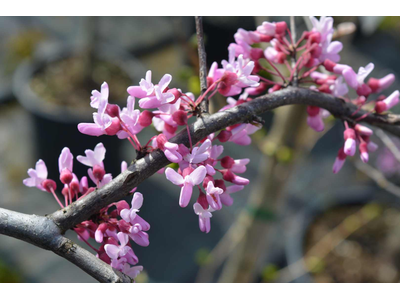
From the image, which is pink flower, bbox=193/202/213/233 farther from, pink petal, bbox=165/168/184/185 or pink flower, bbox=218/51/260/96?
pink flower, bbox=218/51/260/96

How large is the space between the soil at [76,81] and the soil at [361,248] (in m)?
1.36

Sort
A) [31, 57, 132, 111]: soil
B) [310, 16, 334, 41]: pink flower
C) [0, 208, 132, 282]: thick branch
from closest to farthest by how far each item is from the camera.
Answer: [0, 208, 132, 282]: thick branch, [310, 16, 334, 41]: pink flower, [31, 57, 132, 111]: soil

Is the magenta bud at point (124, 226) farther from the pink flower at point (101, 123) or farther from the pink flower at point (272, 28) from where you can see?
the pink flower at point (272, 28)

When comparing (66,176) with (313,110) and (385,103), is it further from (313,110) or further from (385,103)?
(385,103)

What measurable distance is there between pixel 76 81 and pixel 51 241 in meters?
2.00

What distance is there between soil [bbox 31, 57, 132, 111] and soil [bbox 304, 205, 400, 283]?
1.36 meters

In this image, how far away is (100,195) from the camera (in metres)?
0.55

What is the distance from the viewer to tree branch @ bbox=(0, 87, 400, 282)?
0.52 m

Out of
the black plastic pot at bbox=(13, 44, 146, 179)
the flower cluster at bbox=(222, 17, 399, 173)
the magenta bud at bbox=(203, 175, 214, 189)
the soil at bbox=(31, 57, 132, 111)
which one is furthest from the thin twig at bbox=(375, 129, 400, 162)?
the soil at bbox=(31, 57, 132, 111)

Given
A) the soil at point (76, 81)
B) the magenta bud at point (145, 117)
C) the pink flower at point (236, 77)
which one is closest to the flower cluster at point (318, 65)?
the pink flower at point (236, 77)

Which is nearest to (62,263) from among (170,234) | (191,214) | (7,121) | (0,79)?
(170,234)

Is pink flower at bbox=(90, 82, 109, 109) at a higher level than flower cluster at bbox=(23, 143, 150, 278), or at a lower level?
higher

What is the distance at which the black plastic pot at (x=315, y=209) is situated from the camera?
178cm

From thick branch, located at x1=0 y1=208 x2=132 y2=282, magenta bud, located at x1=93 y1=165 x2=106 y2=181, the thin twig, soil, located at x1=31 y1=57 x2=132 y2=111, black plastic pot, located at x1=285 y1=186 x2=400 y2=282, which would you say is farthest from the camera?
soil, located at x1=31 y1=57 x2=132 y2=111
